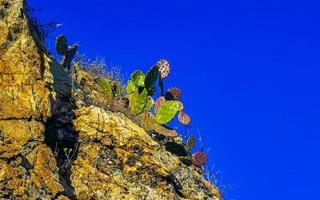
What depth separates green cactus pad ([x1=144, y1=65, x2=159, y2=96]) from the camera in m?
10.3

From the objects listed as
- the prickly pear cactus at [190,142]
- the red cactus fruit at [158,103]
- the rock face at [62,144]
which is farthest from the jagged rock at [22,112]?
the prickly pear cactus at [190,142]

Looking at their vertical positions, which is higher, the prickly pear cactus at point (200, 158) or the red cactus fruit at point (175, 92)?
the red cactus fruit at point (175, 92)

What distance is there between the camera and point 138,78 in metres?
10.3

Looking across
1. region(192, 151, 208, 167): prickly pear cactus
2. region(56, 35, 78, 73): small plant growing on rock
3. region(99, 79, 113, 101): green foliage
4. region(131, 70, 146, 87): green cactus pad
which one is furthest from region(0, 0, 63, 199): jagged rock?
region(192, 151, 208, 167): prickly pear cactus

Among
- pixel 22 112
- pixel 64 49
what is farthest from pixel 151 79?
pixel 22 112

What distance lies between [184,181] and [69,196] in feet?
7.43

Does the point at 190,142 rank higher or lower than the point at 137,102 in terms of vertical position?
higher

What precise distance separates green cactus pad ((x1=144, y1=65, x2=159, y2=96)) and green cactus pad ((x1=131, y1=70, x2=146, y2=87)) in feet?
0.23

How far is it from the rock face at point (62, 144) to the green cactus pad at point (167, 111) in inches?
67.5

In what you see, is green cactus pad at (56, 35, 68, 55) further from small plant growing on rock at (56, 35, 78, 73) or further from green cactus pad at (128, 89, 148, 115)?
green cactus pad at (128, 89, 148, 115)

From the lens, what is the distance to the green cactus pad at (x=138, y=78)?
10250 millimetres

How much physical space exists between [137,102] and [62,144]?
2.84 metres

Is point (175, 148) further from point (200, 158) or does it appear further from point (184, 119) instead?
point (184, 119)

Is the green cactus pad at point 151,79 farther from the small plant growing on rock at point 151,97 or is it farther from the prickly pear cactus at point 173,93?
the prickly pear cactus at point 173,93
